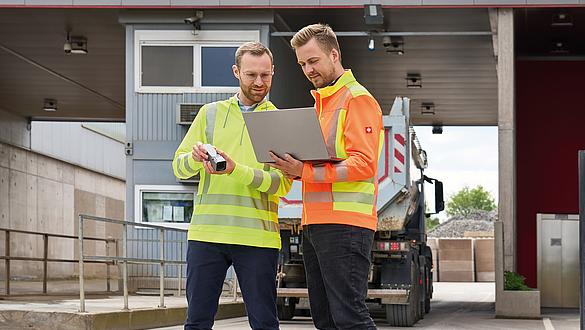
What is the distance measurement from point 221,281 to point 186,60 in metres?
10.7

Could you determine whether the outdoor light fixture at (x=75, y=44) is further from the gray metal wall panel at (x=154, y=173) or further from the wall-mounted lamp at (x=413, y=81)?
the wall-mounted lamp at (x=413, y=81)

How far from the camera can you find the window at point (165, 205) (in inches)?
542

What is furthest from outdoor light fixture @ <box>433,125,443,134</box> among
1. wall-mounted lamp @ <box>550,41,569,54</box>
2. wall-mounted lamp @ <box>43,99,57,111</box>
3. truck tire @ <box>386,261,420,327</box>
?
truck tire @ <box>386,261,420,327</box>

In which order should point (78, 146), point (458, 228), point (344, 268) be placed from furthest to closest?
point (458, 228) → point (78, 146) → point (344, 268)

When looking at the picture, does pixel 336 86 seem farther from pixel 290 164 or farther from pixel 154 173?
pixel 154 173

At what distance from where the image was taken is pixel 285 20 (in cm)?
1495

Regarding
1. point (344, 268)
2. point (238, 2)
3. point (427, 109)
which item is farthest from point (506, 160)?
point (427, 109)

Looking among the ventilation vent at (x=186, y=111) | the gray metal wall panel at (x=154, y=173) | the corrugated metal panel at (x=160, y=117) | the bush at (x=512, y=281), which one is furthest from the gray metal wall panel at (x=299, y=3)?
the bush at (x=512, y=281)

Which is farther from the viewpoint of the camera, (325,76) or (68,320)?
(68,320)

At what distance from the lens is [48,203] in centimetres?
2709

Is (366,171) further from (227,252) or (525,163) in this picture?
(525,163)

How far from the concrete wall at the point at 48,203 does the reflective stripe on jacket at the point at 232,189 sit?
20738 millimetres

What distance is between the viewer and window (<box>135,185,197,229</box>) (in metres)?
13.8

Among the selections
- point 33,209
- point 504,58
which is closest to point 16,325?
point 504,58
